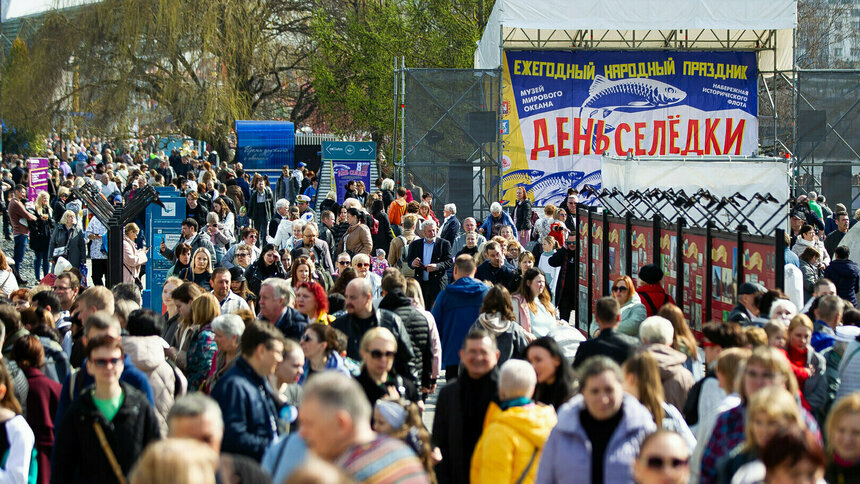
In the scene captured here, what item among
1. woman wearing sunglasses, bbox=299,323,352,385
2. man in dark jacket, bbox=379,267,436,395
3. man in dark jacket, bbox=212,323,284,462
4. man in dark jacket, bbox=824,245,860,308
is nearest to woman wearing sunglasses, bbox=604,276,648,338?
man in dark jacket, bbox=379,267,436,395

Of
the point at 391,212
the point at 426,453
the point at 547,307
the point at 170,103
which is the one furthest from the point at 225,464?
the point at 170,103

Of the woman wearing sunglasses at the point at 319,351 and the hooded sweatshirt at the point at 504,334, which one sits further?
the hooded sweatshirt at the point at 504,334

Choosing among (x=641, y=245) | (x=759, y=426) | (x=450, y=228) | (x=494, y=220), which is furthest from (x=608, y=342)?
(x=494, y=220)

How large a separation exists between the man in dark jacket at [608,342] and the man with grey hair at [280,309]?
1956 millimetres

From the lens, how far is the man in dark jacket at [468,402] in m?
5.78

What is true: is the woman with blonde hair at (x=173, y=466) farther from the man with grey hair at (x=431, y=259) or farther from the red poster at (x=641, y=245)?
the man with grey hair at (x=431, y=259)

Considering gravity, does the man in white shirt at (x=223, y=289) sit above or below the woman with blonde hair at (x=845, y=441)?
above

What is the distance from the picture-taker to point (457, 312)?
9117 millimetres

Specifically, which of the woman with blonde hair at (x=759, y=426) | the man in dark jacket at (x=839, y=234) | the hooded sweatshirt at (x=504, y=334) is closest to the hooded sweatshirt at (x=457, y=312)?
the hooded sweatshirt at (x=504, y=334)

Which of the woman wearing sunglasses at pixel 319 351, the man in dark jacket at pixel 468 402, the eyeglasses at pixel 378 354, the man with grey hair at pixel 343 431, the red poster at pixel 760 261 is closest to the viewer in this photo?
the man with grey hair at pixel 343 431

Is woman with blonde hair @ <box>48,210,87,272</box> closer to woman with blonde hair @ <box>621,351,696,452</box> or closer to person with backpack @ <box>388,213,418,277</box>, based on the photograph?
person with backpack @ <box>388,213,418,277</box>

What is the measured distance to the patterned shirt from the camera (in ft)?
12.2

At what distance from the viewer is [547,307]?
390 inches

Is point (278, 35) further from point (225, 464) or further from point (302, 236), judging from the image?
point (225, 464)
